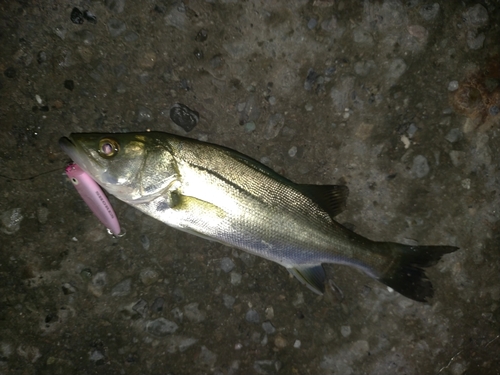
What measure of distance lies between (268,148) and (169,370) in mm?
2249

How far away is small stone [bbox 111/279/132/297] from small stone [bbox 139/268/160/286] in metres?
0.11

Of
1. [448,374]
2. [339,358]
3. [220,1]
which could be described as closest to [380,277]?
[339,358]

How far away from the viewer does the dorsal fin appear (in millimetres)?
2621

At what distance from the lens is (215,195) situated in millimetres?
2332

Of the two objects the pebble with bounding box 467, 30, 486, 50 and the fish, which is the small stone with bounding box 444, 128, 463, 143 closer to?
the pebble with bounding box 467, 30, 486, 50

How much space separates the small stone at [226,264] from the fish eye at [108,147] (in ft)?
4.55

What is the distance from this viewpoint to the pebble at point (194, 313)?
2.88 meters

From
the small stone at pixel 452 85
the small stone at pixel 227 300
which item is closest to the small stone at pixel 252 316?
the small stone at pixel 227 300

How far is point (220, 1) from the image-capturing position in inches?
107

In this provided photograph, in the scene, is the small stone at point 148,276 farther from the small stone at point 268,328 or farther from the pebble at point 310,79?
the pebble at point 310,79

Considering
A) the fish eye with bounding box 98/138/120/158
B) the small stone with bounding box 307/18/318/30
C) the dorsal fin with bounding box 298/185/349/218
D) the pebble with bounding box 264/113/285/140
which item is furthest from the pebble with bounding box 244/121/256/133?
the fish eye with bounding box 98/138/120/158

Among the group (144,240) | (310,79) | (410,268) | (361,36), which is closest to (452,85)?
(361,36)

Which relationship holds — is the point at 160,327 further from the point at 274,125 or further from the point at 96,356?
the point at 274,125

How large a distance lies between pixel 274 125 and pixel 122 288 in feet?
6.71
